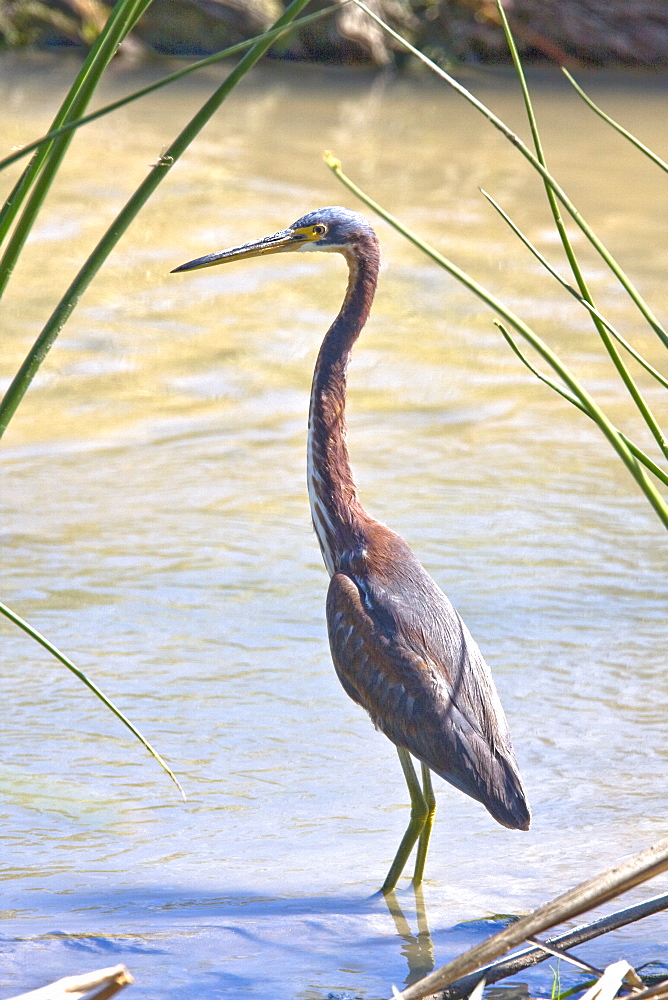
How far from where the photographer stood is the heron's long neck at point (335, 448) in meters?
3.54

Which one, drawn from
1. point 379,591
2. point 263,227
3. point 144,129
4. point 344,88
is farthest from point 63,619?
point 344,88

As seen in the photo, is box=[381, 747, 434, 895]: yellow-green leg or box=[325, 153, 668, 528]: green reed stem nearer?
box=[325, 153, 668, 528]: green reed stem

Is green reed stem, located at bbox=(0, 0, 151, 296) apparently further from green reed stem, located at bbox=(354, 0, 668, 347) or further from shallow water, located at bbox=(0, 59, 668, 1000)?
shallow water, located at bbox=(0, 59, 668, 1000)

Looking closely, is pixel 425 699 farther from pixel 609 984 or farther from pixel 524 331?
pixel 524 331

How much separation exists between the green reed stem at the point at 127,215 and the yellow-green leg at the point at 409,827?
1.91 metres

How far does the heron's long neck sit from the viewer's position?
11.6ft

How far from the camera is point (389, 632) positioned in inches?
131

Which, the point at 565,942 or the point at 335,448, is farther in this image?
the point at 335,448

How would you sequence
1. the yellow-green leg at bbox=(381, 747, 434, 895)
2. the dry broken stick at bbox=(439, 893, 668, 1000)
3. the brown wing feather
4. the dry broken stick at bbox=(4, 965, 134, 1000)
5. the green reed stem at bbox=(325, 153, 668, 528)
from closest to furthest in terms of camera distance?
the green reed stem at bbox=(325, 153, 668, 528), the dry broken stick at bbox=(4, 965, 134, 1000), the dry broken stick at bbox=(439, 893, 668, 1000), the brown wing feather, the yellow-green leg at bbox=(381, 747, 434, 895)

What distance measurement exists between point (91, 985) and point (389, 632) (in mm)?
1735

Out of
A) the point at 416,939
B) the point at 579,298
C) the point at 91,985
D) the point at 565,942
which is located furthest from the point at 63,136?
the point at 416,939

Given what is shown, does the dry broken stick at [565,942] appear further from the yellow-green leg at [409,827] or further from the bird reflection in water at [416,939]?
the yellow-green leg at [409,827]

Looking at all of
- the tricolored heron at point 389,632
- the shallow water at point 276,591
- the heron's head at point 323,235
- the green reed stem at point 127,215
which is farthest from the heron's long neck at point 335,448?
the green reed stem at point 127,215

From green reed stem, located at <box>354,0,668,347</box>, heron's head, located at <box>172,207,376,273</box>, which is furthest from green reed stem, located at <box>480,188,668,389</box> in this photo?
heron's head, located at <box>172,207,376,273</box>
